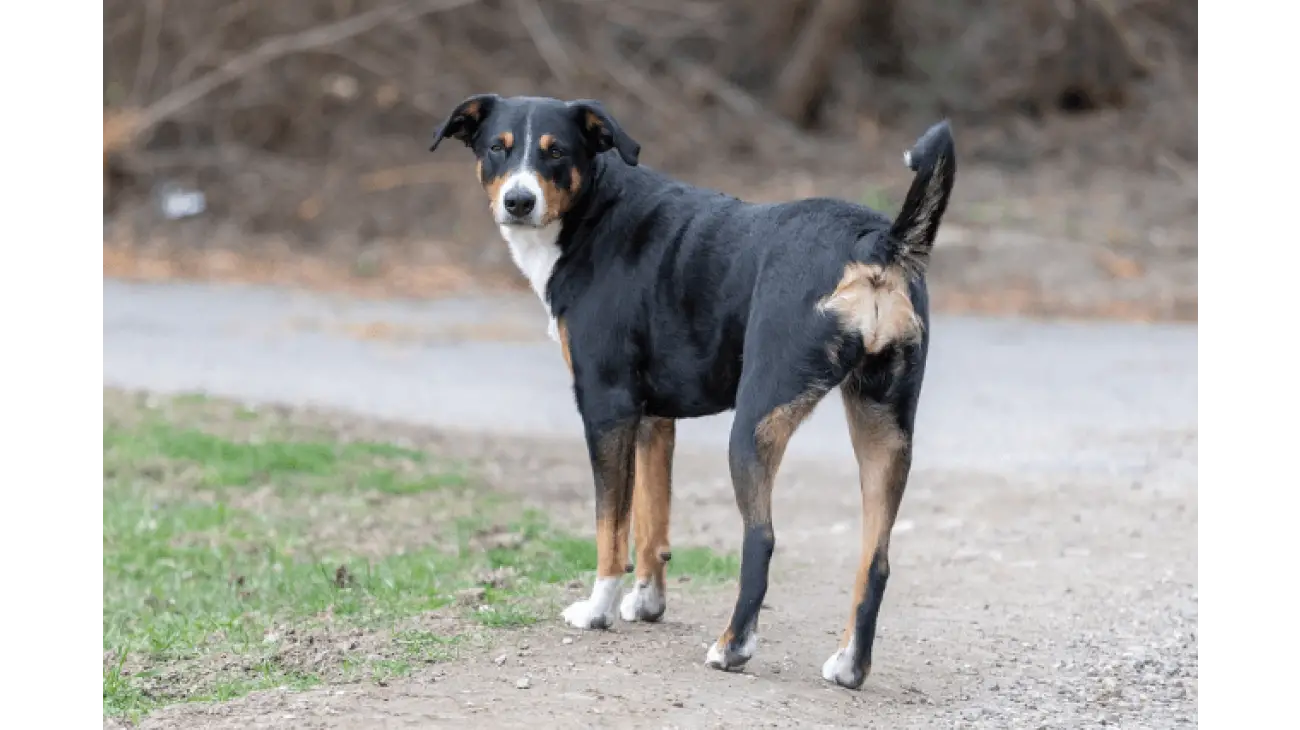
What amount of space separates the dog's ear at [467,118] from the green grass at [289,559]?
75.2 inches

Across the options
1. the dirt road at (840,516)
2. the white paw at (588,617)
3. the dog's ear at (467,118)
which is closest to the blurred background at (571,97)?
the dirt road at (840,516)

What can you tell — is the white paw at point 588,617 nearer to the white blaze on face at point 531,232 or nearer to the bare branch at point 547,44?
the white blaze on face at point 531,232

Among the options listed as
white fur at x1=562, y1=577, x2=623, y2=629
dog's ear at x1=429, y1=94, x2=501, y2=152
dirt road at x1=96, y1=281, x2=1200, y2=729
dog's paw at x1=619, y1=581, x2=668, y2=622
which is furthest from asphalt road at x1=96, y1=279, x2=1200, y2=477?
dog's ear at x1=429, y1=94, x2=501, y2=152

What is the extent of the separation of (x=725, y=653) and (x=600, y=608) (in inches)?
31.3

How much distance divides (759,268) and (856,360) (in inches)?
21.4

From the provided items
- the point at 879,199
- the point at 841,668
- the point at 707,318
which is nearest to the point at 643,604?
the point at 841,668

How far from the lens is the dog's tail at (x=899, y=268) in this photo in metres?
5.73

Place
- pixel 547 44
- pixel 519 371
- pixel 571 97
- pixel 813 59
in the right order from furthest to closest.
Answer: pixel 813 59 → pixel 547 44 → pixel 571 97 → pixel 519 371

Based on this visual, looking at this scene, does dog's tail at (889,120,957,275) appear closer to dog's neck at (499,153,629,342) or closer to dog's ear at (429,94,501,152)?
dog's neck at (499,153,629,342)

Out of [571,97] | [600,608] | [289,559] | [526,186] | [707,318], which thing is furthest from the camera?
[571,97]

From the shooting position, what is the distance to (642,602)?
686cm

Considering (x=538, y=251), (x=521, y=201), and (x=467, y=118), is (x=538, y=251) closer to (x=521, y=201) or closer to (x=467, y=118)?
(x=521, y=201)

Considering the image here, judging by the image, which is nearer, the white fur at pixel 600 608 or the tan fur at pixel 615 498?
the tan fur at pixel 615 498
